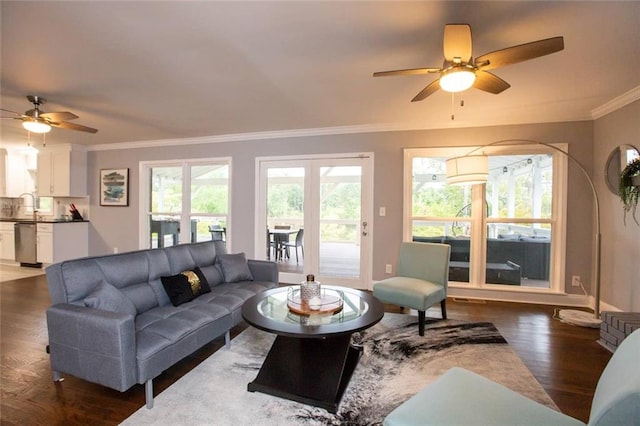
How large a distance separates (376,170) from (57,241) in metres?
6.04

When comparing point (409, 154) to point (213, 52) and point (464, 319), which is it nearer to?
point (464, 319)

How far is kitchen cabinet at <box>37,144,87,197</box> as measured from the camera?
5.98 m

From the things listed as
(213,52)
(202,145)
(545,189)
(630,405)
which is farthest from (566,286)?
(202,145)

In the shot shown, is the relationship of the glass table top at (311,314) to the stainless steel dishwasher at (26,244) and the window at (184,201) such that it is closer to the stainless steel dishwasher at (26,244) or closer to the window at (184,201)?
the window at (184,201)

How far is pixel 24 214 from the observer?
677 cm

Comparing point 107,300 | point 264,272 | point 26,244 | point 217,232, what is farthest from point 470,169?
point 26,244

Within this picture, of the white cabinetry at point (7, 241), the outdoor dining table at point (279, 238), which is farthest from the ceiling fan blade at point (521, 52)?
the white cabinetry at point (7, 241)

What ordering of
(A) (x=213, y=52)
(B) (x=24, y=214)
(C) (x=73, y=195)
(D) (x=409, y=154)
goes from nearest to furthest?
(A) (x=213, y=52)
(D) (x=409, y=154)
(C) (x=73, y=195)
(B) (x=24, y=214)

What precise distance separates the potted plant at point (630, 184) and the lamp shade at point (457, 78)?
221cm

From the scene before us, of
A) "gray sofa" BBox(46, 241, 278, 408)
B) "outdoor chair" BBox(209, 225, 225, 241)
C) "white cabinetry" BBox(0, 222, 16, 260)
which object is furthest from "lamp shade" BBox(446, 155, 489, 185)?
"white cabinetry" BBox(0, 222, 16, 260)

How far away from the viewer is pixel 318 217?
4.82 m

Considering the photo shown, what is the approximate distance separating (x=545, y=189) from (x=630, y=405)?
3971 mm

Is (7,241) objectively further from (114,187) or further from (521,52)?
(521,52)

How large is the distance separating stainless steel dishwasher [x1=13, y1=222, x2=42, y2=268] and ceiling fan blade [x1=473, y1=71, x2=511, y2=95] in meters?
7.56
